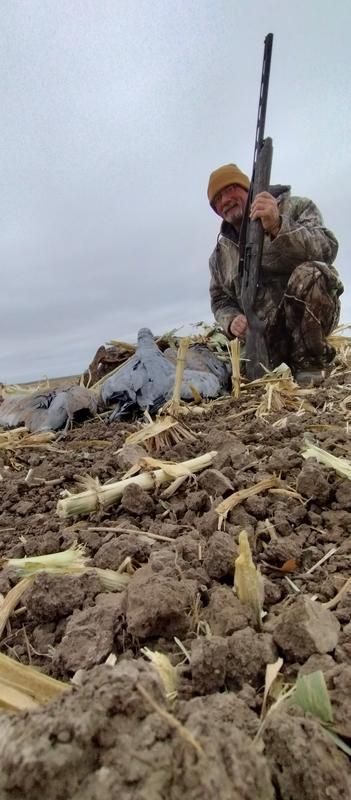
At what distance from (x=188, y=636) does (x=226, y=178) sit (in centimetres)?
567

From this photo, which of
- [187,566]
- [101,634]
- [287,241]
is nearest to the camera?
[101,634]

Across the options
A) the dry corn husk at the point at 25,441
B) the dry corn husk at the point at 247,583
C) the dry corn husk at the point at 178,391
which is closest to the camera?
the dry corn husk at the point at 247,583

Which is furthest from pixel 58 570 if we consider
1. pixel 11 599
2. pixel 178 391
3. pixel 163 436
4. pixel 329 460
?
pixel 178 391

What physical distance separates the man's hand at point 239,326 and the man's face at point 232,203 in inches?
49.4

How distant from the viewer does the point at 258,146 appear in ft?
17.8

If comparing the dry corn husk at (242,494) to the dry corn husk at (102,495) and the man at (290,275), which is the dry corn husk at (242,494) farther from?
the man at (290,275)

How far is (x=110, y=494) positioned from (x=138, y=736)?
1248 millimetres

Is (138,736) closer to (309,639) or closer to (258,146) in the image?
(309,639)

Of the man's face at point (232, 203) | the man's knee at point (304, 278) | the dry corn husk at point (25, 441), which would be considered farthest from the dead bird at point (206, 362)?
the dry corn husk at point (25, 441)

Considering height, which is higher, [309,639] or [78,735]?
[78,735]

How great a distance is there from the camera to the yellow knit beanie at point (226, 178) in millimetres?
5777

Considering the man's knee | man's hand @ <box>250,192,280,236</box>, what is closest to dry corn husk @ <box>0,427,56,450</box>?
the man's knee

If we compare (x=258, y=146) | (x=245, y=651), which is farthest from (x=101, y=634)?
(x=258, y=146)

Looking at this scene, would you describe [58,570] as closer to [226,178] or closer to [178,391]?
[178,391]
